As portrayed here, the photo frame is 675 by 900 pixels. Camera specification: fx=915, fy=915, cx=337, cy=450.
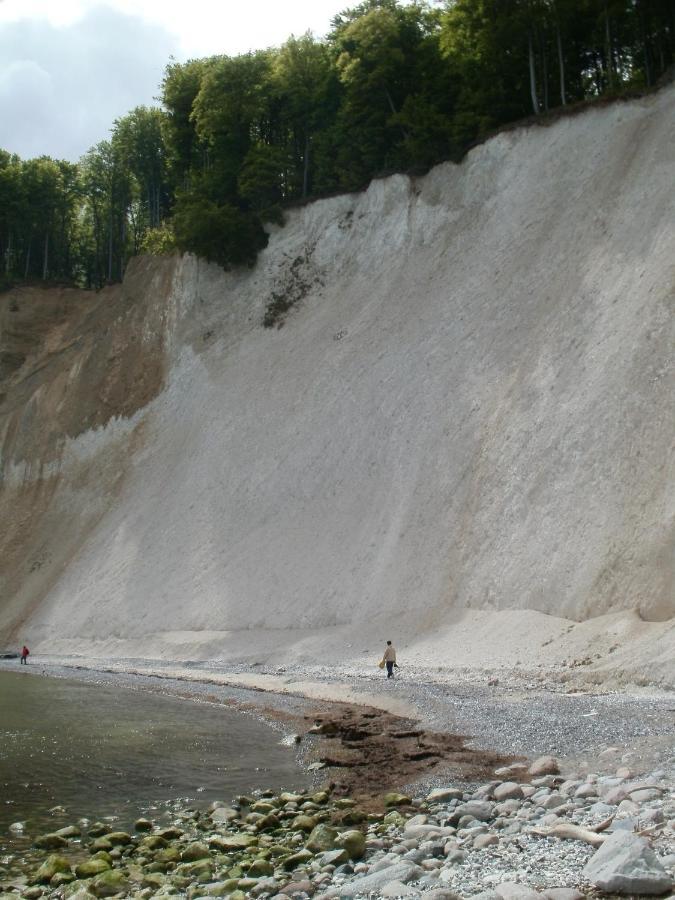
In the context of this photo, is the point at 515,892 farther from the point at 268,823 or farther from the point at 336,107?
the point at 336,107

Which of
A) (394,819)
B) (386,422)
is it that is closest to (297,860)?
(394,819)

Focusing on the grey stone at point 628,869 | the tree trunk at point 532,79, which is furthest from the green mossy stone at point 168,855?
the tree trunk at point 532,79

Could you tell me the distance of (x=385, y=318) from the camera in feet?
123

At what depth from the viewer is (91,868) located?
998 centimetres

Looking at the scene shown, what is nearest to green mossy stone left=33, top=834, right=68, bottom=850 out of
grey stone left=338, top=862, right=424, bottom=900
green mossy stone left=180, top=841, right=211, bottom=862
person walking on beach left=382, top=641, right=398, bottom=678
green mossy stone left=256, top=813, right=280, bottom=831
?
green mossy stone left=180, top=841, right=211, bottom=862

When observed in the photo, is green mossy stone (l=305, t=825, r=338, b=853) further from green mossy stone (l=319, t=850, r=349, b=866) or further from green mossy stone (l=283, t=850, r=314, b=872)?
green mossy stone (l=319, t=850, r=349, b=866)

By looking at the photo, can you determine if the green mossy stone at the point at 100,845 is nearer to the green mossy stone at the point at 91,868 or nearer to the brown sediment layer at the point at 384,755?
the green mossy stone at the point at 91,868

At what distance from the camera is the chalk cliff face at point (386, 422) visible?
24.8m

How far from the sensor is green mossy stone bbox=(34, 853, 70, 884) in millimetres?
9898

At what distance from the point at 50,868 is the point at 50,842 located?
132 centimetres

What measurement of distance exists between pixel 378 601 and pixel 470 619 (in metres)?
3.93

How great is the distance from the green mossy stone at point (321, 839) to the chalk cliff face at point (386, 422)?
38.9 ft

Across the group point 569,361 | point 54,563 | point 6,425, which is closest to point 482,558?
point 569,361

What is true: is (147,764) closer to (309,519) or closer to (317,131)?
(309,519)
